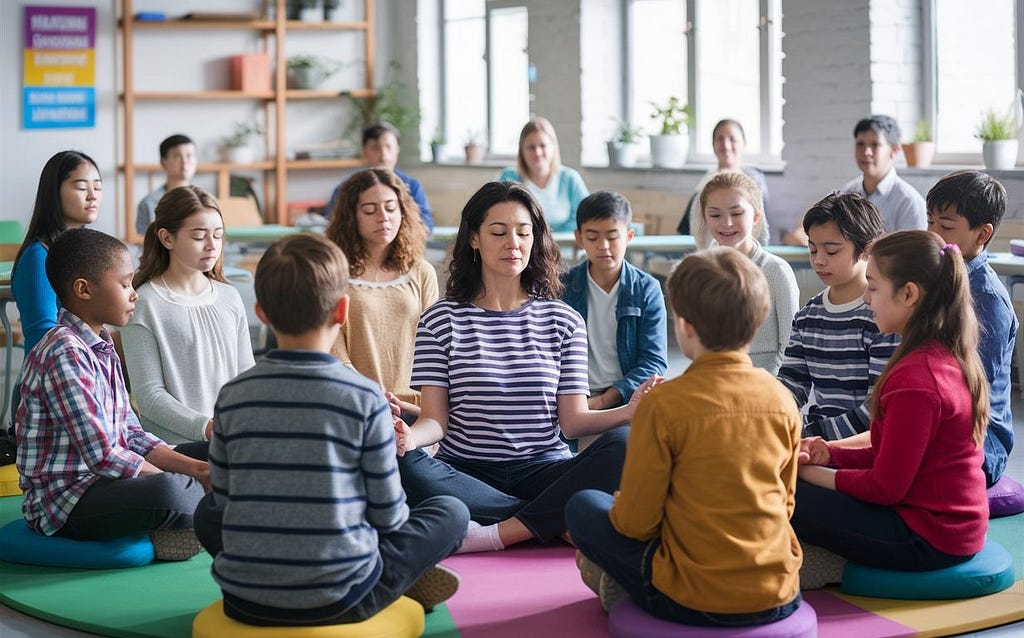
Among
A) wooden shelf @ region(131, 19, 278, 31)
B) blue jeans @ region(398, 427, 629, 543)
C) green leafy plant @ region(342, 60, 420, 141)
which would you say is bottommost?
blue jeans @ region(398, 427, 629, 543)

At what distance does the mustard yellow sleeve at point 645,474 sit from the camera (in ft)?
7.04

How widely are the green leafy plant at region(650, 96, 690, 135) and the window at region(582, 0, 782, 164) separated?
6 centimetres

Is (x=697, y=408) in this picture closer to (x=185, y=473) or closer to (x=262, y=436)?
(x=262, y=436)

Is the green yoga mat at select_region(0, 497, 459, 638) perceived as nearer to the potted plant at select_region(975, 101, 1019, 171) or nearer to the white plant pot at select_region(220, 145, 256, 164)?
the potted plant at select_region(975, 101, 1019, 171)

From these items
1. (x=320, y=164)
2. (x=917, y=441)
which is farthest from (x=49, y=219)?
→ (x=320, y=164)

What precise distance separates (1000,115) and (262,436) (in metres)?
4.60

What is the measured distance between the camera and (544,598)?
2.64 metres

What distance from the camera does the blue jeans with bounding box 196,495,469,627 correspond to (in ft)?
7.15

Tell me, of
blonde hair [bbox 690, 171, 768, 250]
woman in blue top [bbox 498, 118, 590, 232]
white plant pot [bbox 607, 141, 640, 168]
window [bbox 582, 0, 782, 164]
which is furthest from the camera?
white plant pot [bbox 607, 141, 640, 168]

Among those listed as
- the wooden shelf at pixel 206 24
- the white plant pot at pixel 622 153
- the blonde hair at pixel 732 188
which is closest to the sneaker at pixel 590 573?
the blonde hair at pixel 732 188

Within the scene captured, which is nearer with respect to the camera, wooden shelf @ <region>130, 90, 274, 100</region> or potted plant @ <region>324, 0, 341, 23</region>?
wooden shelf @ <region>130, 90, 274, 100</region>

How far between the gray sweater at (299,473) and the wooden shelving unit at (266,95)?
20.4 ft

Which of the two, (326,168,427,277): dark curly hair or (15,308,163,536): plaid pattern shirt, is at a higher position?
(326,168,427,277): dark curly hair

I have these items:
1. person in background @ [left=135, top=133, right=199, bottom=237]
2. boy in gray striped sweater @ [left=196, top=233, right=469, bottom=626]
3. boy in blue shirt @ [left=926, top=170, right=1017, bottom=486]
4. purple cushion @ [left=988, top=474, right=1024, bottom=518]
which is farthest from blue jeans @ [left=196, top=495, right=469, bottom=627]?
person in background @ [left=135, top=133, right=199, bottom=237]
